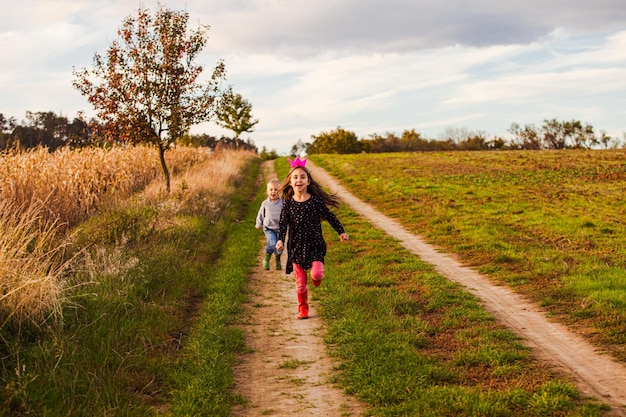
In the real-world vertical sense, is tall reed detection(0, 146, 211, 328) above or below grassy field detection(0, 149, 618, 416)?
above

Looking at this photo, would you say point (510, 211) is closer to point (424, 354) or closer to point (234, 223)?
point (234, 223)

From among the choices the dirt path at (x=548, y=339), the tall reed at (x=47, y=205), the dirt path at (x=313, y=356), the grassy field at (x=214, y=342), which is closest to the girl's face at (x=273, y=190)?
the grassy field at (x=214, y=342)

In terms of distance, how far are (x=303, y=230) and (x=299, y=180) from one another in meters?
0.69

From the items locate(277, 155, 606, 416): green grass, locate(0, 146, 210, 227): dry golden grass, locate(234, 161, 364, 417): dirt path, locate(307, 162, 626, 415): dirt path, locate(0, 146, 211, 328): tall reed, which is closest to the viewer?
locate(277, 155, 606, 416): green grass

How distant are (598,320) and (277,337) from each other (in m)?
3.92

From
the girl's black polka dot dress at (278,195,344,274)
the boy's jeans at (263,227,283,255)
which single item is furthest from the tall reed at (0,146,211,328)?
the boy's jeans at (263,227,283,255)

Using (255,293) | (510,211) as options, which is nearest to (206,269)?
(255,293)

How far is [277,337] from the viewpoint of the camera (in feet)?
23.7

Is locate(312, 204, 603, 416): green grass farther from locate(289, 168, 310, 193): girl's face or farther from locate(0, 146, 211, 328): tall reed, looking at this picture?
locate(0, 146, 211, 328): tall reed

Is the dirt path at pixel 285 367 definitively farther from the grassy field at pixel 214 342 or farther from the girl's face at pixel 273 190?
the girl's face at pixel 273 190

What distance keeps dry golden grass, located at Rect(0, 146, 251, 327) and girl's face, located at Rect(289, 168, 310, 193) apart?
3075mm

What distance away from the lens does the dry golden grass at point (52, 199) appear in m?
6.22

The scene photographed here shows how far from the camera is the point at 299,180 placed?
8086mm

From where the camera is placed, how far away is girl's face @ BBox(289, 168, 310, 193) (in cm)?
809
